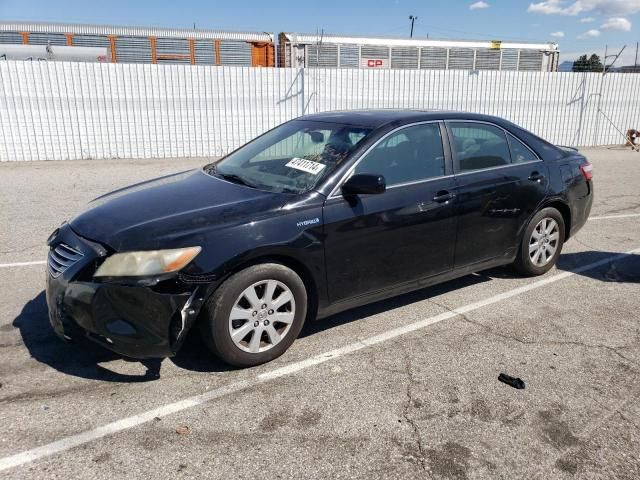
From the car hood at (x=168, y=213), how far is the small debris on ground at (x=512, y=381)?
1.80 meters

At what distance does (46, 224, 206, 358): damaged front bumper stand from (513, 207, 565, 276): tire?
3.22 m

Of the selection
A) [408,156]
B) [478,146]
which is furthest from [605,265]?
[408,156]

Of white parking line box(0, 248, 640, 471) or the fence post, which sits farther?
the fence post

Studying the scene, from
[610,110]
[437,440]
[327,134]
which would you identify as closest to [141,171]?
[327,134]

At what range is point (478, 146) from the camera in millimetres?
4621

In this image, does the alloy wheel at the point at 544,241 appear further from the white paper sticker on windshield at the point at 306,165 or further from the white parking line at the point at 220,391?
the white paper sticker on windshield at the point at 306,165

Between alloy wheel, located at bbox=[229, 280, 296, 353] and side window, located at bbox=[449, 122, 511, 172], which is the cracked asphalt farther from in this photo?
side window, located at bbox=[449, 122, 511, 172]

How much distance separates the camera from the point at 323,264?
11.8 ft

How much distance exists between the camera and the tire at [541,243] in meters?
4.99

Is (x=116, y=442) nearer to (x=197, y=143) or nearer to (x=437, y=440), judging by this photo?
(x=437, y=440)

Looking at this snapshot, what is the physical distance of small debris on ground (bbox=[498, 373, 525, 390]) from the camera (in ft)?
10.8

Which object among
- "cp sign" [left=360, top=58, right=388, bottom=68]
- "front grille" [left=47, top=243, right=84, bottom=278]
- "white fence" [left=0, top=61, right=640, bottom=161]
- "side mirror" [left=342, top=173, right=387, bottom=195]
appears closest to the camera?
"front grille" [left=47, top=243, right=84, bottom=278]

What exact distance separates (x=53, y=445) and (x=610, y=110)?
775 inches

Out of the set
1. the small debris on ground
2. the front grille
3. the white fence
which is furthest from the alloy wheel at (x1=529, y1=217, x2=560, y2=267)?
the white fence
